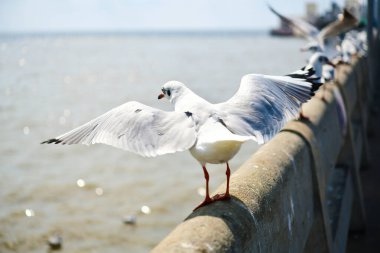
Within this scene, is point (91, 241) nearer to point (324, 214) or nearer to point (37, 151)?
point (324, 214)

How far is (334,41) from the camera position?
1069cm

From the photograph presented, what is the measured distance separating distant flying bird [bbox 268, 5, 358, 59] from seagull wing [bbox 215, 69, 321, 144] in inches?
207

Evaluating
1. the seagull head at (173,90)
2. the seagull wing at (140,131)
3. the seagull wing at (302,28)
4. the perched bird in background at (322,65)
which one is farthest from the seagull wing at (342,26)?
the seagull wing at (140,131)

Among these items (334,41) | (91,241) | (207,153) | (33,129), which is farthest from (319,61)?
(33,129)

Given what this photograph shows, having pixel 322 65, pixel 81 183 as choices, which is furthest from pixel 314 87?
pixel 81 183

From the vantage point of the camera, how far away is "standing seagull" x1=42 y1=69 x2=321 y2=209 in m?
3.06

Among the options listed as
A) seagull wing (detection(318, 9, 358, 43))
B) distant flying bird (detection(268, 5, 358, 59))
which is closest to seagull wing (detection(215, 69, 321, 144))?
distant flying bird (detection(268, 5, 358, 59))

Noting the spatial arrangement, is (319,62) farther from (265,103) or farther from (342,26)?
(265,103)

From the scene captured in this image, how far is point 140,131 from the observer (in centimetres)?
329

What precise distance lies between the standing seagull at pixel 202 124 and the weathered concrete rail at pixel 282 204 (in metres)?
0.21

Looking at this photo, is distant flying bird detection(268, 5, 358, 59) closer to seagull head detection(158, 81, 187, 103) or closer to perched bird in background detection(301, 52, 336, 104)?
perched bird in background detection(301, 52, 336, 104)

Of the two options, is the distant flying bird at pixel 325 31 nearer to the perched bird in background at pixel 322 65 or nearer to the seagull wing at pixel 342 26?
the seagull wing at pixel 342 26

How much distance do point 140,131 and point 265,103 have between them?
83 cm

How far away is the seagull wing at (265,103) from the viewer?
3268mm
